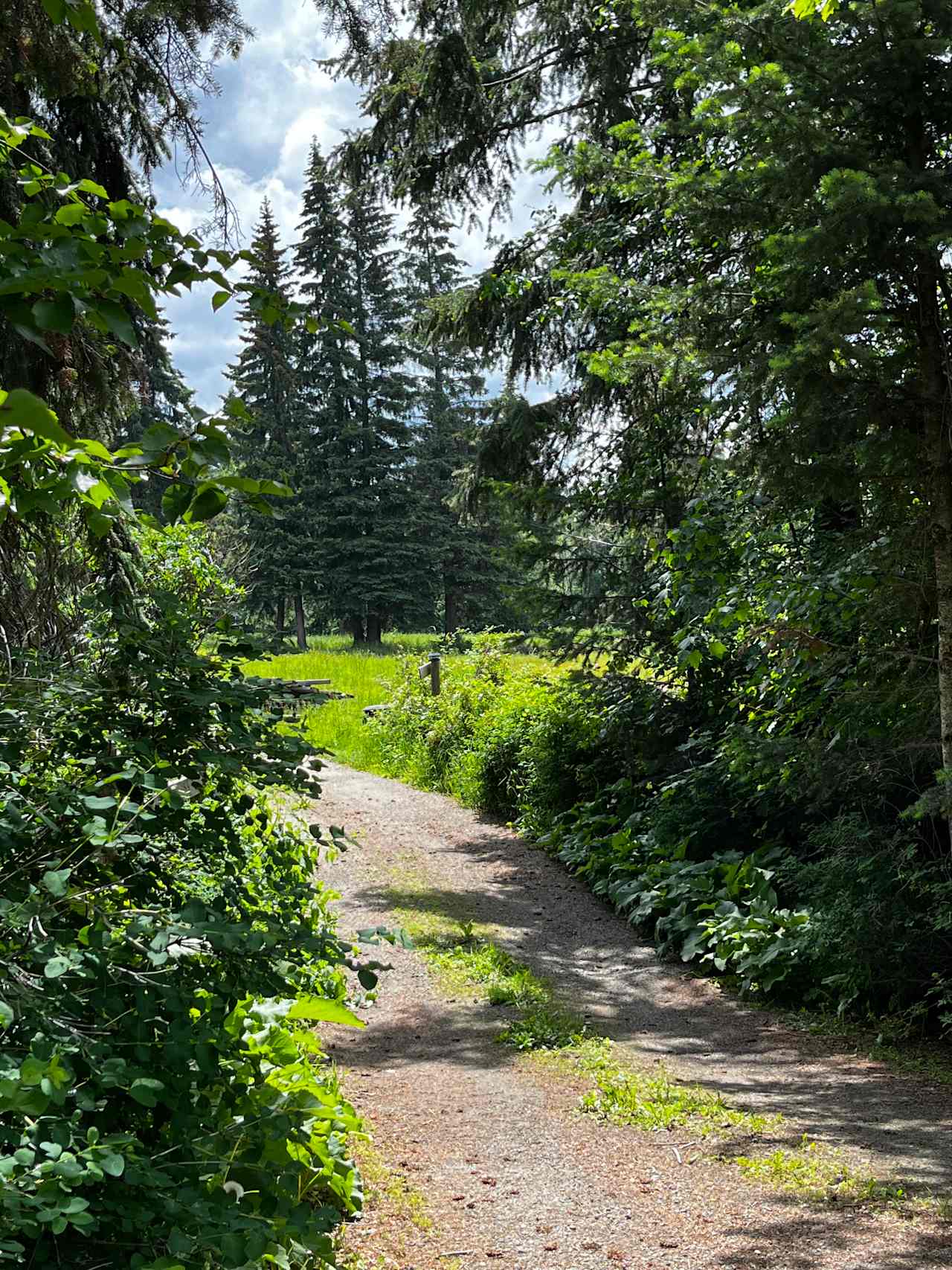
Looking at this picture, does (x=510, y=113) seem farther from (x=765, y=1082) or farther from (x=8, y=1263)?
(x=8, y=1263)

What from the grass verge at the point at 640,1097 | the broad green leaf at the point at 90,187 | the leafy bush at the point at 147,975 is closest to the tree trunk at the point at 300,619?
the grass verge at the point at 640,1097

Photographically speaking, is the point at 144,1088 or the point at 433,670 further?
the point at 433,670

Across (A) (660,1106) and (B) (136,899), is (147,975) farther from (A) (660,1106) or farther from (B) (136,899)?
(A) (660,1106)

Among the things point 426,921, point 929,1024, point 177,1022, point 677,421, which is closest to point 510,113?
point 677,421

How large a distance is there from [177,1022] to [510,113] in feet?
32.4

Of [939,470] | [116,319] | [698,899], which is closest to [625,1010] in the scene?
[698,899]

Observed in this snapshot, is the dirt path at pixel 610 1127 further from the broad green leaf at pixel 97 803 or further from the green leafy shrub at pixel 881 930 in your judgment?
the broad green leaf at pixel 97 803

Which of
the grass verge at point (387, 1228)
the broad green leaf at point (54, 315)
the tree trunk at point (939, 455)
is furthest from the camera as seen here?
the tree trunk at point (939, 455)

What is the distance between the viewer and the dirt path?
3.38 m

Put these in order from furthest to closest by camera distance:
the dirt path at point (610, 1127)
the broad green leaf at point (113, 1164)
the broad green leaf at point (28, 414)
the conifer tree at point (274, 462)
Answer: the conifer tree at point (274, 462)
the dirt path at point (610, 1127)
the broad green leaf at point (113, 1164)
the broad green leaf at point (28, 414)

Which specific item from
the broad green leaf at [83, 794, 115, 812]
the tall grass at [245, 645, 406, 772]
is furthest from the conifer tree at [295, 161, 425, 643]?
the broad green leaf at [83, 794, 115, 812]

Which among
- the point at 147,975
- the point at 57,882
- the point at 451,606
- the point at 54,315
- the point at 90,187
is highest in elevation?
the point at 451,606

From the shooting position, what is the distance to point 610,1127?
14.4 ft

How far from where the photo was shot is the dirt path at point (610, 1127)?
3379mm
